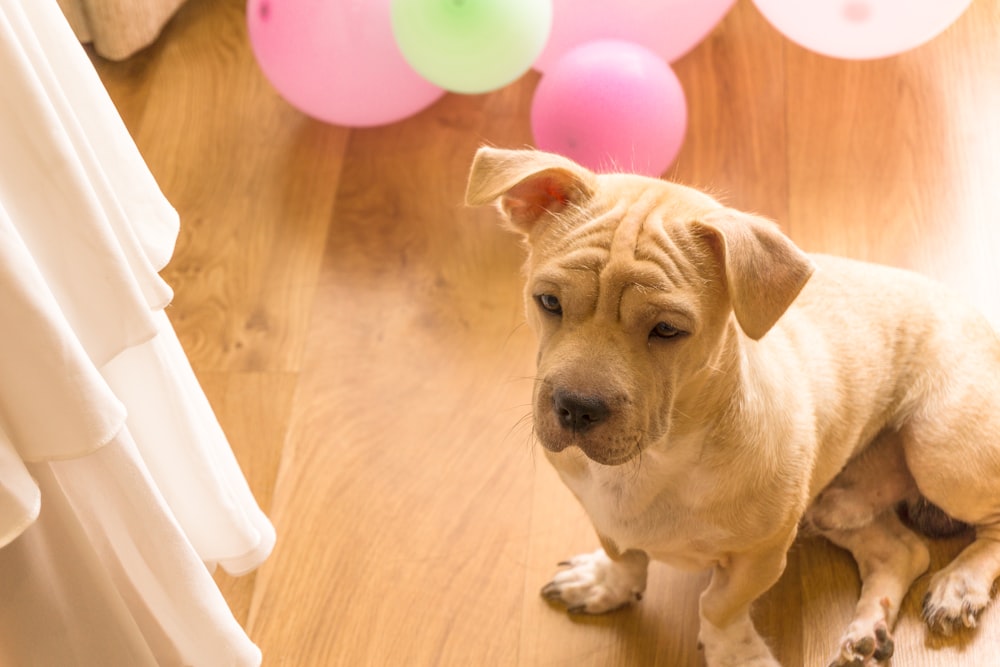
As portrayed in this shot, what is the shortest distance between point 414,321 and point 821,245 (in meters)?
1.06

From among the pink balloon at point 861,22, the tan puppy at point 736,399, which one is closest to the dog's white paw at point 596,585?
the tan puppy at point 736,399

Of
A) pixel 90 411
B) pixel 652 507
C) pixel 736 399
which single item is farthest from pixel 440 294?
pixel 90 411

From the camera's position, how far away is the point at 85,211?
1.36m

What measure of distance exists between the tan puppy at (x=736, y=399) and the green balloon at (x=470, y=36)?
3.36 ft

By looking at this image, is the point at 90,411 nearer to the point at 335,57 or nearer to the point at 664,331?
the point at 664,331

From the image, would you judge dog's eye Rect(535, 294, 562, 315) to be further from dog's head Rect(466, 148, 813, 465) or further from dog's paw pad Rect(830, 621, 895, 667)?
dog's paw pad Rect(830, 621, 895, 667)

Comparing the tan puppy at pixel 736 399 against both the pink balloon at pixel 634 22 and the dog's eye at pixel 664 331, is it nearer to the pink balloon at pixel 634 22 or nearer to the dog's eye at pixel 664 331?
the dog's eye at pixel 664 331

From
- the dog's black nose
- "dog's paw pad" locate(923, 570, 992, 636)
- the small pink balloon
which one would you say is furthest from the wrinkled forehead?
"dog's paw pad" locate(923, 570, 992, 636)

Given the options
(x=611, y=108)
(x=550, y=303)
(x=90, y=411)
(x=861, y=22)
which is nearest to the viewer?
(x=90, y=411)

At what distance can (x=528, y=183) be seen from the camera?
70.1 inches

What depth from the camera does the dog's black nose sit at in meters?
1.63

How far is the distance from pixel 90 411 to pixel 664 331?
0.81 meters

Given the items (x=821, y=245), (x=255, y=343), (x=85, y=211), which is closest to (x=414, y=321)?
(x=255, y=343)

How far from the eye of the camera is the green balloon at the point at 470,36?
272 cm
